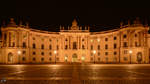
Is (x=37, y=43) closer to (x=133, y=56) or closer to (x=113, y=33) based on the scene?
(x=113, y=33)

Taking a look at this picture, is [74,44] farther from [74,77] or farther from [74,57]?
[74,77]

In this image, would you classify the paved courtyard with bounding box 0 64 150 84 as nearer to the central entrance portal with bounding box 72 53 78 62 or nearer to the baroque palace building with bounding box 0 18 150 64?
the baroque palace building with bounding box 0 18 150 64

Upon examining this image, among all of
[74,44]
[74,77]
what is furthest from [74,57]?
[74,77]

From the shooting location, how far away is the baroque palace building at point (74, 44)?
67438mm

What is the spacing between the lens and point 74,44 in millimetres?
84125

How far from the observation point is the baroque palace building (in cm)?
6744

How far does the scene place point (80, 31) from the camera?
276ft

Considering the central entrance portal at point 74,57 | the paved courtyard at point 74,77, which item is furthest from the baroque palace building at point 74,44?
the paved courtyard at point 74,77

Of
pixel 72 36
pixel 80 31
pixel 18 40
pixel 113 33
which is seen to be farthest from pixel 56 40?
pixel 113 33

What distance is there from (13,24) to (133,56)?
57.6 metres

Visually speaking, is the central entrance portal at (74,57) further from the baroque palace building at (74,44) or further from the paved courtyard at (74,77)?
the paved courtyard at (74,77)

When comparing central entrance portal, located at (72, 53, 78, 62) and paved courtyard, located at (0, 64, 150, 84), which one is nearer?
paved courtyard, located at (0, 64, 150, 84)

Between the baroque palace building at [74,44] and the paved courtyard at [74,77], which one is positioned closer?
the paved courtyard at [74,77]

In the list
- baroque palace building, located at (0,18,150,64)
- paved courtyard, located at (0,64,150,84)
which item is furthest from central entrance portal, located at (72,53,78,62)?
paved courtyard, located at (0,64,150,84)
